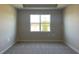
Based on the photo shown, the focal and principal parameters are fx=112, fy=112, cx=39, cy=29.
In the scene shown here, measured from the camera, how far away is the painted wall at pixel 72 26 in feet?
10.1

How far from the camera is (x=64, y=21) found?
338cm

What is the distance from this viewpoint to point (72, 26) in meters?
3.37

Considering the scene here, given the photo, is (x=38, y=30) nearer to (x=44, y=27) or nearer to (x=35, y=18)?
(x=44, y=27)

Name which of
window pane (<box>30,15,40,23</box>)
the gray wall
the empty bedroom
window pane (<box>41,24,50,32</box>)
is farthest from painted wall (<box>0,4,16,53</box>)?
window pane (<box>41,24,50,32</box>)

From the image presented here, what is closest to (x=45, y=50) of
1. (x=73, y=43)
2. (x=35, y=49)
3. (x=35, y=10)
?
(x=35, y=49)

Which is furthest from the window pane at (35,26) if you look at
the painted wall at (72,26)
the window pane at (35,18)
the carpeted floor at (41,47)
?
the painted wall at (72,26)

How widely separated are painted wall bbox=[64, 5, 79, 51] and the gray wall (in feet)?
0.95

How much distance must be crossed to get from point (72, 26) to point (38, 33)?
3.55ft

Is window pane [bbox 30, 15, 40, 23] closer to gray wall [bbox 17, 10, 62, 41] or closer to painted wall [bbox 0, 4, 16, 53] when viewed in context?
gray wall [bbox 17, 10, 62, 41]

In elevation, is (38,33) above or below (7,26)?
below

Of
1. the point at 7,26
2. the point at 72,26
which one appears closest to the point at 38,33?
the point at 7,26

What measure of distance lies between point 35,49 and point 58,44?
69 cm

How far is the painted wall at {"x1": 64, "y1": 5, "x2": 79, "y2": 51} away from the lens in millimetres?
3078
